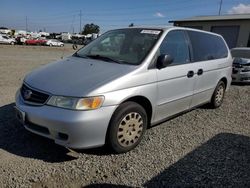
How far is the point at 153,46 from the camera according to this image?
12.1 feet

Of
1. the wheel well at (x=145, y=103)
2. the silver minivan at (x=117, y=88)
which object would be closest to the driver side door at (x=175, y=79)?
the silver minivan at (x=117, y=88)

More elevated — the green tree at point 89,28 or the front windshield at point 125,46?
the green tree at point 89,28

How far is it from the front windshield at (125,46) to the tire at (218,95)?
221 cm

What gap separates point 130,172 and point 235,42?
2146 centimetres

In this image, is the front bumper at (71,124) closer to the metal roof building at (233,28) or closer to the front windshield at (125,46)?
the front windshield at (125,46)

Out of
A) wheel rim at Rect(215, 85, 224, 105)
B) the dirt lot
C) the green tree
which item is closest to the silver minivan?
the dirt lot

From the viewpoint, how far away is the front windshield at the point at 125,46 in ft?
12.1

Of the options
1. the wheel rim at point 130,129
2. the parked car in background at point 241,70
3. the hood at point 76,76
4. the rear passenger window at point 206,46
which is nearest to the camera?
Answer: the hood at point 76,76

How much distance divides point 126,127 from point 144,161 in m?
0.50

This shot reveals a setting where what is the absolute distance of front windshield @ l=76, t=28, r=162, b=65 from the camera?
12.1 feet

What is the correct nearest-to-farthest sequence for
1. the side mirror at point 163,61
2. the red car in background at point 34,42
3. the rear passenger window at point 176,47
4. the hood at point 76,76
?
the hood at point 76,76, the side mirror at point 163,61, the rear passenger window at point 176,47, the red car in background at point 34,42

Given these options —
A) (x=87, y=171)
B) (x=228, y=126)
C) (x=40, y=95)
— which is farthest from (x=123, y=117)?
(x=228, y=126)

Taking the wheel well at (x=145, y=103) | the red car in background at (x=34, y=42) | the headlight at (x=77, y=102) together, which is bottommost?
the red car in background at (x=34, y=42)

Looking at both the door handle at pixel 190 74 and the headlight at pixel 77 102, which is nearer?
the headlight at pixel 77 102
